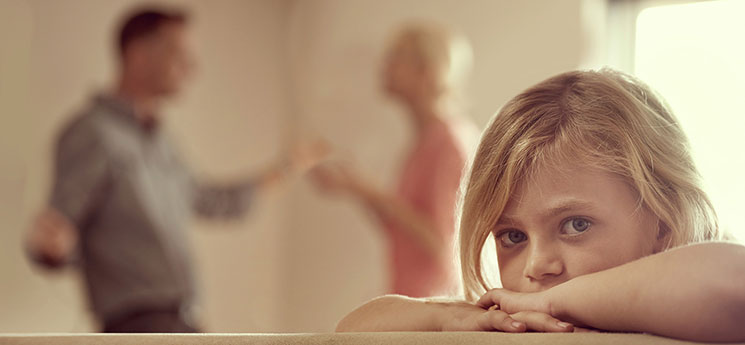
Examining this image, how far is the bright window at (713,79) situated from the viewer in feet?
7.93

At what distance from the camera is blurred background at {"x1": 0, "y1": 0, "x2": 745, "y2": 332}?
8.48ft

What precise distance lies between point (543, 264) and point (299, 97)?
3.30 m

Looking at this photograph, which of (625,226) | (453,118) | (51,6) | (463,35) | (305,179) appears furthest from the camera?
(305,179)

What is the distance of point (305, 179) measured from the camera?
12.5 feet

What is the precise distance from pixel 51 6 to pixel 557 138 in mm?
2647

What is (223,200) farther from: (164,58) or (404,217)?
(404,217)

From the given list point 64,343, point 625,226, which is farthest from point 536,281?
point 64,343

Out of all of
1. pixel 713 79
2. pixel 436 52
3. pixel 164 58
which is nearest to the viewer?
pixel 436 52

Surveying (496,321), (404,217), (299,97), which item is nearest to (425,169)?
(404,217)

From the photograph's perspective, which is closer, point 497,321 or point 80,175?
point 497,321

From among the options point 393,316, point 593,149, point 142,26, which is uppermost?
point 142,26

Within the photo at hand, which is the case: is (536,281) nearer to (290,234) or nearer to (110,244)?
(110,244)

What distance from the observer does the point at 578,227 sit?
1.96 feet

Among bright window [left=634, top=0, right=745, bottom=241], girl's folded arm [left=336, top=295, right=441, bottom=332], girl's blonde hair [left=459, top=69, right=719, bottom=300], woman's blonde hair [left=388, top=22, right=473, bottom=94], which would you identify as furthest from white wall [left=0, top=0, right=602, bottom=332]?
girl's folded arm [left=336, top=295, right=441, bottom=332]
